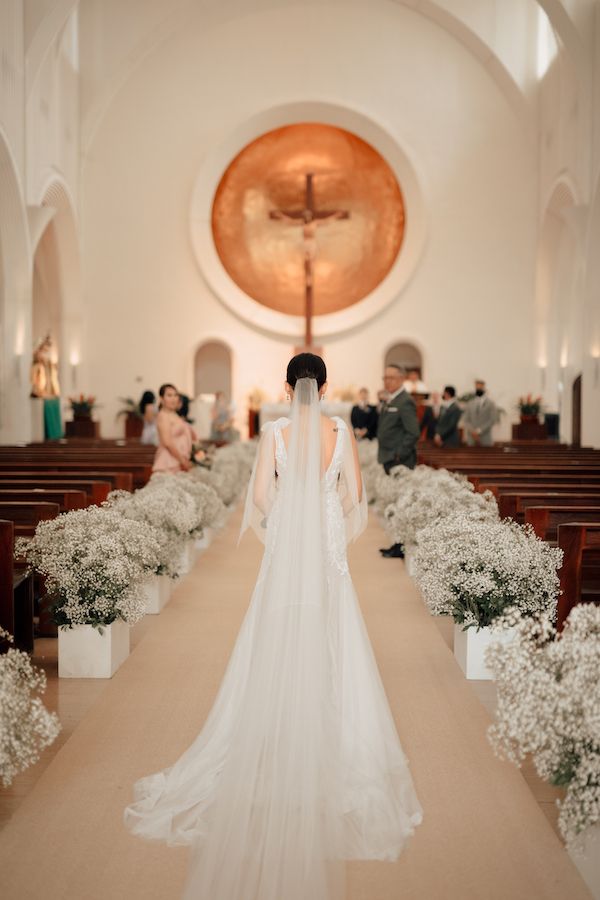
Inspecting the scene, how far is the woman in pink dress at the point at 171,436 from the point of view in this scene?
7.59 m

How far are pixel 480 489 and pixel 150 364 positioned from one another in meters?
15.0

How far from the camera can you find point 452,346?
2119 centimetres

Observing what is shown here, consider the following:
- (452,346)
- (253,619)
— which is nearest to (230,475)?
(253,619)

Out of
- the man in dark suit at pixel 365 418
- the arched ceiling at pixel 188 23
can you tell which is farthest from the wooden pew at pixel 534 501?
the arched ceiling at pixel 188 23

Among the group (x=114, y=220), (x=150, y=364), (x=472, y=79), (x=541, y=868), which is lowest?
(x=541, y=868)

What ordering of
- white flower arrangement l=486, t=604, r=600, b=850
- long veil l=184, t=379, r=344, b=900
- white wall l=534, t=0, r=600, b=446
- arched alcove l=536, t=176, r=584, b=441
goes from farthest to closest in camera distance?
arched alcove l=536, t=176, r=584, b=441 → white wall l=534, t=0, r=600, b=446 → long veil l=184, t=379, r=344, b=900 → white flower arrangement l=486, t=604, r=600, b=850

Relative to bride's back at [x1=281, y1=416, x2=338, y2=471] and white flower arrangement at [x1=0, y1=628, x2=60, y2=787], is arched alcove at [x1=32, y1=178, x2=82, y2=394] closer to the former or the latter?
bride's back at [x1=281, y1=416, x2=338, y2=471]

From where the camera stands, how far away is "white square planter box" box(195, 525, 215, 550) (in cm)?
902

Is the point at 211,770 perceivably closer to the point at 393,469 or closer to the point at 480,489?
the point at 480,489

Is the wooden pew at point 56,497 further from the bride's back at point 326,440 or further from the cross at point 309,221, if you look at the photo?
the cross at point 309,221

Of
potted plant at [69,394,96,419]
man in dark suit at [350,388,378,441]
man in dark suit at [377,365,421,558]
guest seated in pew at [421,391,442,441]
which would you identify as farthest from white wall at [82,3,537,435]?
man in dark suit at [377,365,421,558]

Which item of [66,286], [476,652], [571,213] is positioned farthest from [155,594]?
[66,286]

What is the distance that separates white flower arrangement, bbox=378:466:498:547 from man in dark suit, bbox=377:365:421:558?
72 cm

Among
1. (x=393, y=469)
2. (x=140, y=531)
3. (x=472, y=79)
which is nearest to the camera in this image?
(x=140, y=531)
